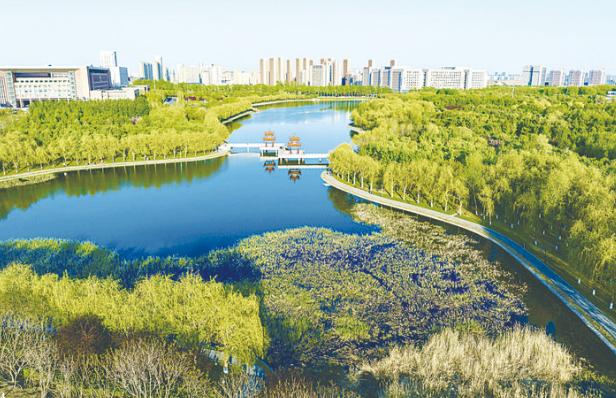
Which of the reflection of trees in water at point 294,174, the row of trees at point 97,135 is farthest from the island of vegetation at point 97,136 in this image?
the reflection of trees in water at point 294,174

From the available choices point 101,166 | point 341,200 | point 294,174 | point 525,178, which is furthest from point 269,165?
point 525,178

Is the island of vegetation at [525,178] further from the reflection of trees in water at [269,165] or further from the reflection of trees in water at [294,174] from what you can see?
the reflection of trees in water at [269,165]

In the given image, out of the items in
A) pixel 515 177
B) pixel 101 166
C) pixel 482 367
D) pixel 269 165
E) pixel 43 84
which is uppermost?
pixel 43 84

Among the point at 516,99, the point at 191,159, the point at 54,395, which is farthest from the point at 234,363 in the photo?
the point at 516,99

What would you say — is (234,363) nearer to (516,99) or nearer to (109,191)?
(109,191)

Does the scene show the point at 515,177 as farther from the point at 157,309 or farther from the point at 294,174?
the point at 157,309

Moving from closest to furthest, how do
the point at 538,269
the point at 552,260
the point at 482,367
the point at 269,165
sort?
1. the point at 482,367
2. the point at 538,269
3. the point at 552,260
4. the point at 269,165

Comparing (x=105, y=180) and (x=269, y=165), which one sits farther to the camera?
(x=269, y=165)
